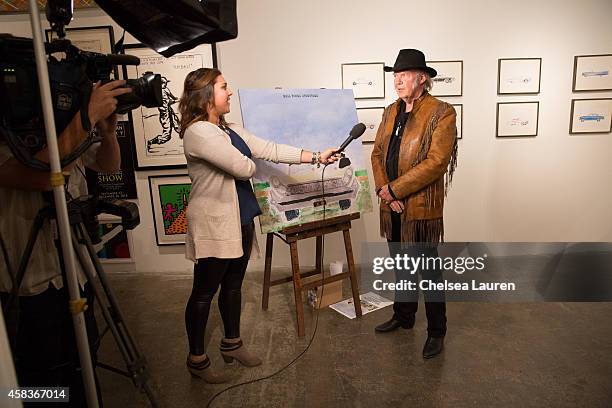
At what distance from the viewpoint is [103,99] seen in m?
1.17

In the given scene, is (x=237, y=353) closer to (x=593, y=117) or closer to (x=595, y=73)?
(x=593, y=117)

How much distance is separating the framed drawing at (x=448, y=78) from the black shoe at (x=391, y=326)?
5.98ft

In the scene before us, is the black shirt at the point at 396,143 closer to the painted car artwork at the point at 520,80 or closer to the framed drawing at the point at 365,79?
the framed drawing at the point at 365,79

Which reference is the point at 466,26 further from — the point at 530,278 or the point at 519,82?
the point at 530,278

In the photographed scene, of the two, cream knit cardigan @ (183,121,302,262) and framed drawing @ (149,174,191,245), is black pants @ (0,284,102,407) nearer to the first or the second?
cream knit cardigan @ (183,121,302,262)

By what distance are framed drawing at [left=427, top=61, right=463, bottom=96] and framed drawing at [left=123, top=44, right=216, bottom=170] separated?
1757mm

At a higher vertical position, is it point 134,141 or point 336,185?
point 134,141

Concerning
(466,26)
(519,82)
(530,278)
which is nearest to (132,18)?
(466,26)

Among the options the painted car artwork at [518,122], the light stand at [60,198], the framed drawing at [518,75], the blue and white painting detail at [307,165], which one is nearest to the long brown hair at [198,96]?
the blue and white painting detail at [307,165]

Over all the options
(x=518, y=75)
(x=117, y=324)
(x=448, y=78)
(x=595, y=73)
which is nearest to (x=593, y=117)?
(x=595, y=73)

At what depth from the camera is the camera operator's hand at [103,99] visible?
1157 mm

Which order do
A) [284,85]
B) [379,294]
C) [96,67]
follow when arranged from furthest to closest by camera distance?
[284,85] → [379,294] → [96,67]

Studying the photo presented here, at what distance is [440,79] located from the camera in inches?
125

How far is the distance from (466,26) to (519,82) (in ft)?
2.00
